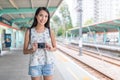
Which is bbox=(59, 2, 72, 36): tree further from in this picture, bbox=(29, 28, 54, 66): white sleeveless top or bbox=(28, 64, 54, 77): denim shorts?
bbox=(28, 64, 54, 77): denim shorts

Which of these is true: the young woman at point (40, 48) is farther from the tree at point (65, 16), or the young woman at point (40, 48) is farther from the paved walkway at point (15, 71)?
the tree at point (65, 16)

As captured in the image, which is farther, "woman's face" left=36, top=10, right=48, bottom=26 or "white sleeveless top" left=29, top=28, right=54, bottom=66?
"woman's face" left=36, top=10, right=48, bottom=26

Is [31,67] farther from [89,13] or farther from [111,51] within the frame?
[89,13]

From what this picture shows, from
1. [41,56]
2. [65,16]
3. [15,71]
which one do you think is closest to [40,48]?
[41,56]

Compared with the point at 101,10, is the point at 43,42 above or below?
below

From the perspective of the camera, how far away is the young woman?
3408 mm

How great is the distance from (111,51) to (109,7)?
9817 cm

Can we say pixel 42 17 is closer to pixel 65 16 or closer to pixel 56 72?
pixel 56 72

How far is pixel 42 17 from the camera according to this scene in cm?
356

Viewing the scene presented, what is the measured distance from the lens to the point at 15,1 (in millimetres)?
19094

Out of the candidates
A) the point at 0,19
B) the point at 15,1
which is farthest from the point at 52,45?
the point at 0,19

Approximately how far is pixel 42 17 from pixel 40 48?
0.40 meters

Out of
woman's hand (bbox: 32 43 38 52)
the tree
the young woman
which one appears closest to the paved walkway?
the young woman

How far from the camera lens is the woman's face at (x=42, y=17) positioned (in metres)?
3.55
